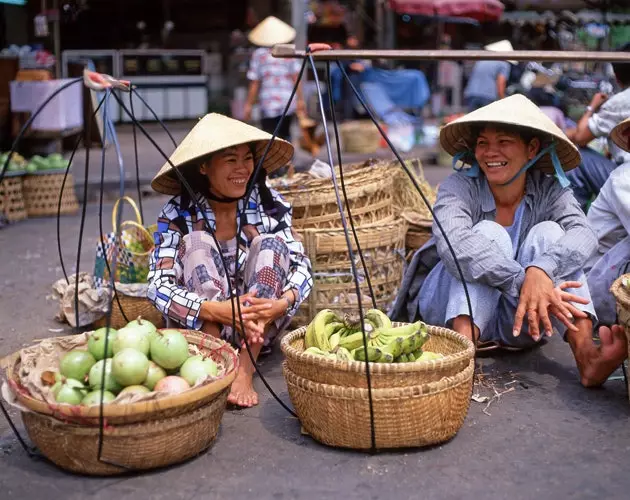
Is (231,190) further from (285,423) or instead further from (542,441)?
(542,441)

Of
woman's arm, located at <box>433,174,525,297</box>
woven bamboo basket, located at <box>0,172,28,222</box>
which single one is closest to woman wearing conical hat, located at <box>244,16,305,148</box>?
woven bamboo basket, located at <box>0,172,28,222</box>

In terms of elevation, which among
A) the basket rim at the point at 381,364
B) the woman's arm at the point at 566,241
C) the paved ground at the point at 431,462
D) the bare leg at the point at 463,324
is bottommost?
the paved ground at the point at 431,462

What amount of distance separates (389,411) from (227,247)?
124 cm

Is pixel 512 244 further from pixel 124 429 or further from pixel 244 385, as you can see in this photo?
pixel 124 429

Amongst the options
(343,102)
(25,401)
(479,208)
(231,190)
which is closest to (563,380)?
(479,208)

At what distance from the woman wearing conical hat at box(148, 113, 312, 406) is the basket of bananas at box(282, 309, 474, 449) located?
419mm

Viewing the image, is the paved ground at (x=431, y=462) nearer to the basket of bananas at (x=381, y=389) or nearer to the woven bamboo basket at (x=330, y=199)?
the basket of bananas at (x=381, y=389)

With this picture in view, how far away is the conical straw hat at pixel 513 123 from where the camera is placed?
11.2 ft

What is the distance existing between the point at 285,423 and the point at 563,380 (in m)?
1.19

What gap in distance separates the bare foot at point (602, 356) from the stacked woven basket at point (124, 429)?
142cm

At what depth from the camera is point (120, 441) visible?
255cm

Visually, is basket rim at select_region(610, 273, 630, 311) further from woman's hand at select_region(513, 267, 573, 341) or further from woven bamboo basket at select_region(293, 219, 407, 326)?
woven bamboo basket at select_region(293, 219, 407, 326)

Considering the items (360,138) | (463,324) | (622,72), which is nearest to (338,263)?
(463,324)

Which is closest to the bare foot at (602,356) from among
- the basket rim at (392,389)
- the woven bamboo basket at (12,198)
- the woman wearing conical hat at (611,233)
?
the woman wearing conical hat at (611,233)
